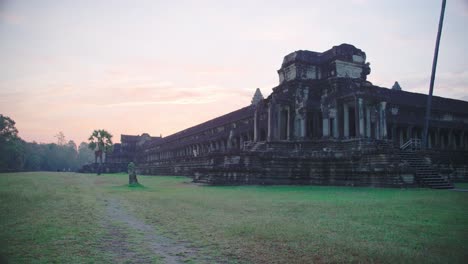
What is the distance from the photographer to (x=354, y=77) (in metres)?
23.6

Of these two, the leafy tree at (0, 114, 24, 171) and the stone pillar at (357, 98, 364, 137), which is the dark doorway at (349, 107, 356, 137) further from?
the leafy tree at (0, 114, 24, 171)

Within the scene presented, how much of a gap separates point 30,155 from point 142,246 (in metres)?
92.2

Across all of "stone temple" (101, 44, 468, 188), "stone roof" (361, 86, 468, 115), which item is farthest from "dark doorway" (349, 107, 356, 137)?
"stone roof" (361, 86, 468, 115)

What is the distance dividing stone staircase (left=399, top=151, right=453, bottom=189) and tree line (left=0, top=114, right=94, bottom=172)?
51187 mm

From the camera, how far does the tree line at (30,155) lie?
181ft

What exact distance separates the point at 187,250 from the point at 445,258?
347 cm

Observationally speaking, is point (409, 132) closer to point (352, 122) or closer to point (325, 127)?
point (352, 122)

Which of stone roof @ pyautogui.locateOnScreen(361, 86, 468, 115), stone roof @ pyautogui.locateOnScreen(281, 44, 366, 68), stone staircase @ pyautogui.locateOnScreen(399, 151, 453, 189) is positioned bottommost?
stone staircase @ pyautogui.locateOnScreen(399, 151, 453, 189)

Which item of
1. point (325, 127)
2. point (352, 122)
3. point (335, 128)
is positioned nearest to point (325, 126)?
point (325, 127)

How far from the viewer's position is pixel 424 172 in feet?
55.4

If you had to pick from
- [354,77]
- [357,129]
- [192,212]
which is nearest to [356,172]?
[357,129]

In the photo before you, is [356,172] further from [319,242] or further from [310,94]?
[319,242]

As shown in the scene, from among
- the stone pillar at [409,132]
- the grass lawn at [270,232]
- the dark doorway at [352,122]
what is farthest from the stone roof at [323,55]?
the grass lawn at [270,232]

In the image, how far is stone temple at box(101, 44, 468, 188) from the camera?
17.8 meters
